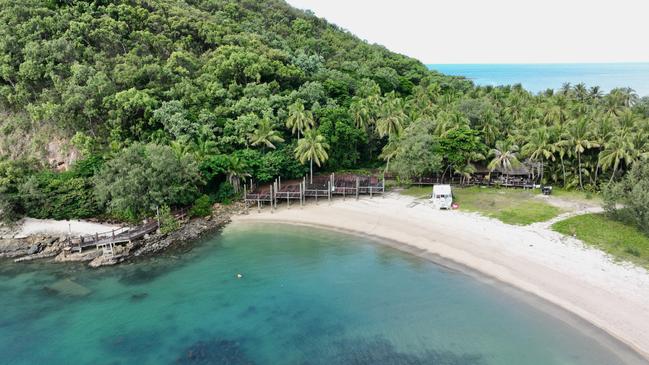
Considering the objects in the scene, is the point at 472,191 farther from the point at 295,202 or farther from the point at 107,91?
the point at 107,91

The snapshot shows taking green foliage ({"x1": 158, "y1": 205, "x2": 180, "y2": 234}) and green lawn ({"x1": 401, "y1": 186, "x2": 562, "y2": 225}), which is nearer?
green lawn ({"x1": 401, "y1": 186, "x2": 562, "y2": 225})

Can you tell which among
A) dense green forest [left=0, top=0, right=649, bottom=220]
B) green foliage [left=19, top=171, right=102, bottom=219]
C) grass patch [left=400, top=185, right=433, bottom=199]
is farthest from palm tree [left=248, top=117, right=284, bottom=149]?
green foliage [left=19, top=171, right=102, bottom=219]

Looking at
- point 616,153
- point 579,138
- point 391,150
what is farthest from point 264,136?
point 616,153

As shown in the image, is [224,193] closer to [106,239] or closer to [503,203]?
[106,239]

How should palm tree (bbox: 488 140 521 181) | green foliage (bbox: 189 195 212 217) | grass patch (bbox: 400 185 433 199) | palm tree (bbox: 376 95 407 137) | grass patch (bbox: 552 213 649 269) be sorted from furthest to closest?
palm tree (bbox: 376 95 407 137) < palm tree (bbox: 488 140 521 181) < grass patch (bbox: 400 185 433 199) < green foliage (bbox: 189 195 212 217) < grass patch (bbox: 552 213 649 269)

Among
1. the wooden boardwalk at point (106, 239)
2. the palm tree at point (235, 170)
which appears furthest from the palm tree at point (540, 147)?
the wooden boardwalk at point (106, 239)

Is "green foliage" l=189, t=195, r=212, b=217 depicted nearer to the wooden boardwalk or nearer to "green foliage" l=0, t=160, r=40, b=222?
the wooden boardwalk

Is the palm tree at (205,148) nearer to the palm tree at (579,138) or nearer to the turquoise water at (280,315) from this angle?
the turquoise water at (280,315)
